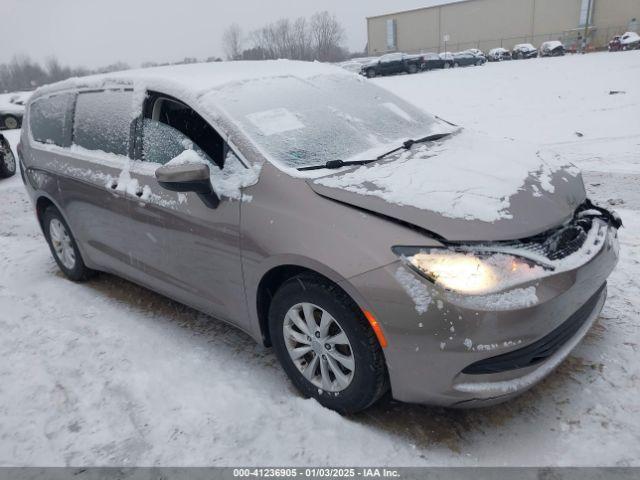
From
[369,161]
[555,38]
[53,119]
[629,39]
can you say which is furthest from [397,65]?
[555,38]

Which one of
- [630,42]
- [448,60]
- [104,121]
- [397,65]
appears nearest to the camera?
[104,121]

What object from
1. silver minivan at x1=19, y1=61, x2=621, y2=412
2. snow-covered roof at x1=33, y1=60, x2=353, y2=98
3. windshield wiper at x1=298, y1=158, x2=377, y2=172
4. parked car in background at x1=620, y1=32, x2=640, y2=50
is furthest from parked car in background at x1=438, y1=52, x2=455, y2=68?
windshield wiper at x1=298, y1=158, x2=377, y2=172

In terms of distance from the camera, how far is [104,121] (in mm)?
3643

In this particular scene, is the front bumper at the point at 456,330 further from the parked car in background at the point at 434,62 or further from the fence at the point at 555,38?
the fence at the point at 555,38

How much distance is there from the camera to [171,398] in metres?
2.87

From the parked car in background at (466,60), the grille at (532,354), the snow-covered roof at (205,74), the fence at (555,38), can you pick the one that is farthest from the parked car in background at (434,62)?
the grille at (532,354)

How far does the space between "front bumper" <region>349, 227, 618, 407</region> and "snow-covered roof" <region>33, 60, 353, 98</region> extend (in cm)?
169

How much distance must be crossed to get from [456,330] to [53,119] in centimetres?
377

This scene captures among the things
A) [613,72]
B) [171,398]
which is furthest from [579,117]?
[171,398]

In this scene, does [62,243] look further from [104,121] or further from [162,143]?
[162,143]

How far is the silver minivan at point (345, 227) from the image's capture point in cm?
215

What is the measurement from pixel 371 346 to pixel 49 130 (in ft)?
11.4

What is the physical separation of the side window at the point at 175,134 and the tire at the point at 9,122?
19749mm

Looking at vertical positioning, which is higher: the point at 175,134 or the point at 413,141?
the point at 175,134
